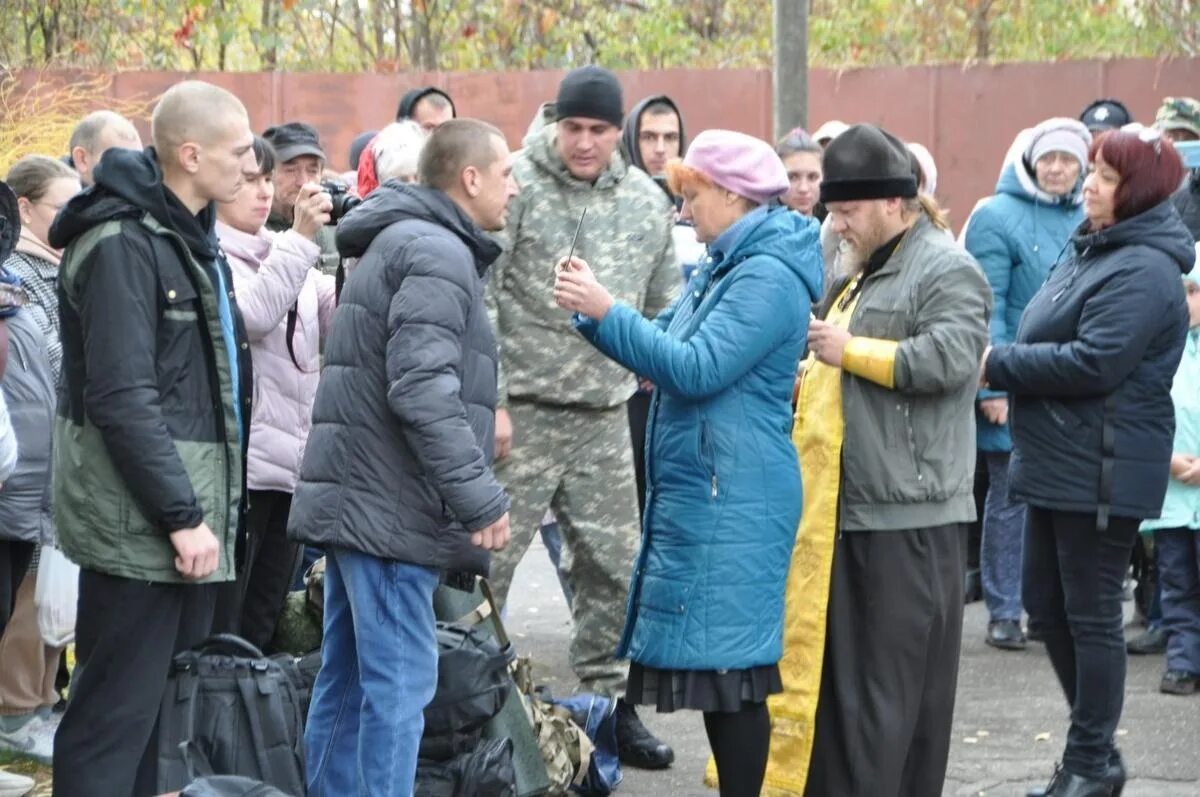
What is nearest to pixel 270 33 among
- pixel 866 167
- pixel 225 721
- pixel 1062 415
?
pixel 1062 415

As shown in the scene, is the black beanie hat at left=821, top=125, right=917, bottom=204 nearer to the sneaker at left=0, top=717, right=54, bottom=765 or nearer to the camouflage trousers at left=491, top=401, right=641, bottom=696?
the camouflage trousers at left=491, top=401, right=641, bottom=696

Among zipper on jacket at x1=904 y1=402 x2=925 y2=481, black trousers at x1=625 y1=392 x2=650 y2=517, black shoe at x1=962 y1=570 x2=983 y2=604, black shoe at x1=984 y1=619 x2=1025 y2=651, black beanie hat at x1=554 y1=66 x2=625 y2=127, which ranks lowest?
black shoe at x1=962 y1=570 x2=983 y2=604

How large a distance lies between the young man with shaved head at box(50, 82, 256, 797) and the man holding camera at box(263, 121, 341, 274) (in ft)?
7.35

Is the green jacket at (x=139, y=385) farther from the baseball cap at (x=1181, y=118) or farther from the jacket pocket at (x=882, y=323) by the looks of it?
the baseball cap at (x=1181, y=118)

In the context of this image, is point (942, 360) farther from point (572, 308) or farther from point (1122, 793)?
point (1122, 793)

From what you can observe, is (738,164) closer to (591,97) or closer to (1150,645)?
(591,97)

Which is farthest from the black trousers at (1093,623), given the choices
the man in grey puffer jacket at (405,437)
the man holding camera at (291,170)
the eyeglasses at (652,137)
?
the eyeglasses at (652,137)

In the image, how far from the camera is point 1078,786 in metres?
5.50

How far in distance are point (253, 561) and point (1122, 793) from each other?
2.90 m

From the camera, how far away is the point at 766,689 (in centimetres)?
480

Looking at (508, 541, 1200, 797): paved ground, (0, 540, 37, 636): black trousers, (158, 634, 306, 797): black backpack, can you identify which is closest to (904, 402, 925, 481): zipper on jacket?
(508, 541, 1200, 797): paved ground

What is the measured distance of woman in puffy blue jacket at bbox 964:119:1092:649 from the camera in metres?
7.79

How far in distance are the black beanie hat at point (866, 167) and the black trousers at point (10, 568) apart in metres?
→ 2.67

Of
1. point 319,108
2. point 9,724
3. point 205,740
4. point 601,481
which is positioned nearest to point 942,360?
point 601,481
